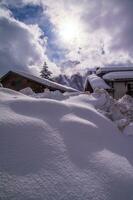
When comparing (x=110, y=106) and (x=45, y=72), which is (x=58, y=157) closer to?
(x=110, y=106)

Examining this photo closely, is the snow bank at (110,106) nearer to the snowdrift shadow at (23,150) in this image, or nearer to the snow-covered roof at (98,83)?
the snowdrift shadow at (23,150)

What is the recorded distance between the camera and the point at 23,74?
18.6 metres

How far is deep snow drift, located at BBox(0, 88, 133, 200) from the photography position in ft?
5.48

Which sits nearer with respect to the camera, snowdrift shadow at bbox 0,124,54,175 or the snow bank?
snowdrift shadow at bbox 0,124,54,175

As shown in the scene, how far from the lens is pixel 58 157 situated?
207 cm

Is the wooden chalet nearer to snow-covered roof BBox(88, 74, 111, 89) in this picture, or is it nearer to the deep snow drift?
snow-covered roof BBox(88, 74, 111, 89)

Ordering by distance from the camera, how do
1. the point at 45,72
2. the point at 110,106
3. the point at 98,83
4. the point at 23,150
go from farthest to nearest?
the point at 45,72
the point at 98,83
the point at 110,106
the point at 23,150

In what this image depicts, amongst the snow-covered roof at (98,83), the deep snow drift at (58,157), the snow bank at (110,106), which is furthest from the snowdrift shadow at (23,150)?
the snow-covered roof at (98,83)

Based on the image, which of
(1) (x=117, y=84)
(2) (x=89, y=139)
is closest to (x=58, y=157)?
(2) (x=89, y=139)

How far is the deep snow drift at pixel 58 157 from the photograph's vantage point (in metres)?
1.67

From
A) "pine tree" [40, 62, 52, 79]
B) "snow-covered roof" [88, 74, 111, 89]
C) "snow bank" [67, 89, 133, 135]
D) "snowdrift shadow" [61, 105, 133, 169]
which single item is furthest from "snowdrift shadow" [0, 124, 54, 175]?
"pine tree" [40, 62, 52, 79]

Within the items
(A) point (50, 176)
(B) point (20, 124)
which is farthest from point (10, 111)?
(A) point (50, 176)

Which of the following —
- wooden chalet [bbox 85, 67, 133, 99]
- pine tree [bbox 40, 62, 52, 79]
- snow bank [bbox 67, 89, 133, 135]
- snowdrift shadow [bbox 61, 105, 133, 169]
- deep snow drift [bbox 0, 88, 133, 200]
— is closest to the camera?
deep snow drift [bbox 0, 88, 133, 200]

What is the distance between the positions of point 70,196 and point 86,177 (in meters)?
0.32
